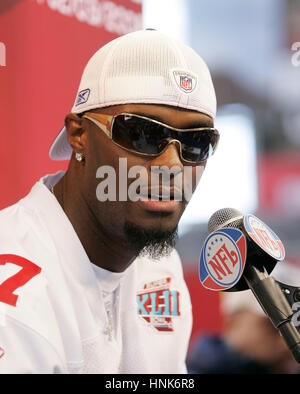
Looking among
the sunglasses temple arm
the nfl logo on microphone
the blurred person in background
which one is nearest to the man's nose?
the sunglasses temple arm

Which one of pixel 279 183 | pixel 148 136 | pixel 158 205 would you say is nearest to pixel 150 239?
pixel 158 205

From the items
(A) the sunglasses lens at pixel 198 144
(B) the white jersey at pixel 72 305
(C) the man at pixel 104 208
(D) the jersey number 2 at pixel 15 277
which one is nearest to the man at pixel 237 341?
(B) the white jersey at pixel 72 305

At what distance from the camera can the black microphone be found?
0.80 metres

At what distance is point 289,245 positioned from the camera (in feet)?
11.6

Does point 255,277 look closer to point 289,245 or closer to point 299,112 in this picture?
point 289,245

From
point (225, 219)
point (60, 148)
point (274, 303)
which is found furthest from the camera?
point (60, 148)

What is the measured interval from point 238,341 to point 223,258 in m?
1.54

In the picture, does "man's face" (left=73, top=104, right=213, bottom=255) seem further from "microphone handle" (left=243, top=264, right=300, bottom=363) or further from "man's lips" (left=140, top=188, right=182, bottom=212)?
"microphone handle" (left=243, top=264, right=300, bottom=363)

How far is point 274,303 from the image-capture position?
808 mm


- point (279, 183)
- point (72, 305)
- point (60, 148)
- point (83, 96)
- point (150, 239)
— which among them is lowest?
point (279, 183)

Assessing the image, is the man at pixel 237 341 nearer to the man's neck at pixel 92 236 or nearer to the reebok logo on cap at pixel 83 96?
the man's neck at pixel 92 236

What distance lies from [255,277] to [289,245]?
2.79 metres

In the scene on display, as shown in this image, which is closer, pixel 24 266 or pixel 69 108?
pixel 24 266

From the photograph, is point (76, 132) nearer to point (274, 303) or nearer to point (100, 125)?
point (100, 125)
